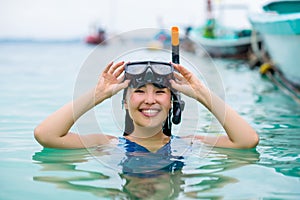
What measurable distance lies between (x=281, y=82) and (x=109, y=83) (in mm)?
8141

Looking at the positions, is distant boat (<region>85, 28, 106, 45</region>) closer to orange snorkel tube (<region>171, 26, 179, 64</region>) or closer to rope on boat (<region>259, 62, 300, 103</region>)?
rope on boat (<region>259, 62, 300, 103</region>)

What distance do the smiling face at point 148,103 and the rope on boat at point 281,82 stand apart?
516 cm

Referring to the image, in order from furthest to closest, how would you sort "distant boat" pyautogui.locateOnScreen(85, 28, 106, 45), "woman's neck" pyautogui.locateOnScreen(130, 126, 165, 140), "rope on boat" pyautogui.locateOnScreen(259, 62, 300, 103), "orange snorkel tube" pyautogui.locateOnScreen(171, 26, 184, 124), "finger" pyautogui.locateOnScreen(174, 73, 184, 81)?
1. "distant boat" pyautogui.locateOnScreen(85, 28, 106, 45)
2. "rope on boat" pyautogui.locateOnScreen(259, 62, 300, 103)
3. "woman's neck" pyautogui.locateOnScreen(130, 126, 165, 140)
4. "orange snorkel tube" pyautogui.locateOnScreen(171, 26, 184, 124)
5. "finger" pyautogui.locateOnScreen(174, 73, 184, 81)

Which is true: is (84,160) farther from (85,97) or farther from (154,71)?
(154,71)

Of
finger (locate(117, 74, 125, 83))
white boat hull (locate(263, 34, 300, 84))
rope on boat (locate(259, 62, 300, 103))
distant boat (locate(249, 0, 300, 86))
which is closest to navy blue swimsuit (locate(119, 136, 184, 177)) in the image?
finger (locate(117, 74, 125, 83))

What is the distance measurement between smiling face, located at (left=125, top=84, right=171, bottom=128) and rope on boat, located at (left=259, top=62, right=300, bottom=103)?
16.9 ft

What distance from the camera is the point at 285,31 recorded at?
8.27 metres

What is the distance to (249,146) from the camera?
3.84 metres

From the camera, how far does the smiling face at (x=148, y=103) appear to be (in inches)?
136

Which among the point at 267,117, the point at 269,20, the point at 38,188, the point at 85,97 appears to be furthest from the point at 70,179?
the point at 269,20

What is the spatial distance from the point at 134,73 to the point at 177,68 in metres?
0.29

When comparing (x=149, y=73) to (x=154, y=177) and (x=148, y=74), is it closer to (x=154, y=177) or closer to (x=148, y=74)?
(x=148, y=74)

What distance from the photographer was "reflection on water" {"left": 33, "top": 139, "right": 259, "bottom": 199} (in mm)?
3277

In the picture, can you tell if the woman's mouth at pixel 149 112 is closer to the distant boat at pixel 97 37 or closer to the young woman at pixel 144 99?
the young woman at pixel 144 99
